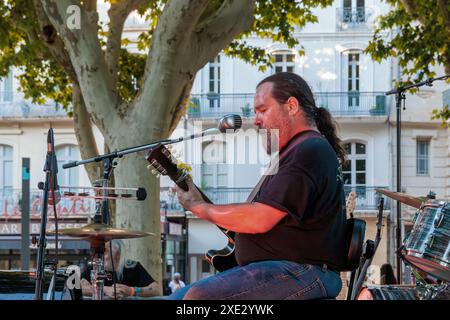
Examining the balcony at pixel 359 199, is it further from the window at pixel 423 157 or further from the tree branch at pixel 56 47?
the tree branch at pixel 56 47

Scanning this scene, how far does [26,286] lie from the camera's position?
4.86 m

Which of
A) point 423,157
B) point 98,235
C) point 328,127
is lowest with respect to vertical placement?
point 98,235

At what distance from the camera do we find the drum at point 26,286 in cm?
471

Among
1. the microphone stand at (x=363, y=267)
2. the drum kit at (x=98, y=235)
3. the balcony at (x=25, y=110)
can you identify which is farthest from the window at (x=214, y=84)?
the drum kit at (x=98, y=235)

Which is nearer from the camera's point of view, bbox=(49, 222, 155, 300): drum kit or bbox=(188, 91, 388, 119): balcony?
bbox=(49, 222, 155, 300): drum kit

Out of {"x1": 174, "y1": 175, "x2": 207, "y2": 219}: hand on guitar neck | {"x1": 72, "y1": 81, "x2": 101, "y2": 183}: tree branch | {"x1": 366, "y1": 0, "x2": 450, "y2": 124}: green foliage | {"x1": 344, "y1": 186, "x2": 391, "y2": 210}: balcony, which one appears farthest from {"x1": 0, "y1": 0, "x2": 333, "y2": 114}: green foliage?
{"x1": 344, "y1": 186, "x2": 391, "y2": 210}: balcony

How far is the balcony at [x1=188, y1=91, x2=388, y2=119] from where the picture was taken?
29.8m

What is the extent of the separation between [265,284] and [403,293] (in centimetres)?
51

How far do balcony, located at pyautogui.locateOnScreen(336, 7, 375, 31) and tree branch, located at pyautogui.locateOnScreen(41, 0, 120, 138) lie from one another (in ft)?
65.9


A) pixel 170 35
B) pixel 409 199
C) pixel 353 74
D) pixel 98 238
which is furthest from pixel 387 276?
pixel 353 74

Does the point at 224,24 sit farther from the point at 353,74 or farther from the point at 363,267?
the point at 353,74

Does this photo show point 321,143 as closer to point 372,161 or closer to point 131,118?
point 131,118

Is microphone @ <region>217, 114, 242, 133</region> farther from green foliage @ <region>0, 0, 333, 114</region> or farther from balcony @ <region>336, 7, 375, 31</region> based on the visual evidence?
Result: balcony @ <region>336, 7, 375, 31</region>

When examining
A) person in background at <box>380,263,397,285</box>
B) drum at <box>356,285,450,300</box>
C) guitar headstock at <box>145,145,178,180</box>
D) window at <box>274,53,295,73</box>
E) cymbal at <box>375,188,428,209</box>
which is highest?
window at <box>274,53,295,73</box>
